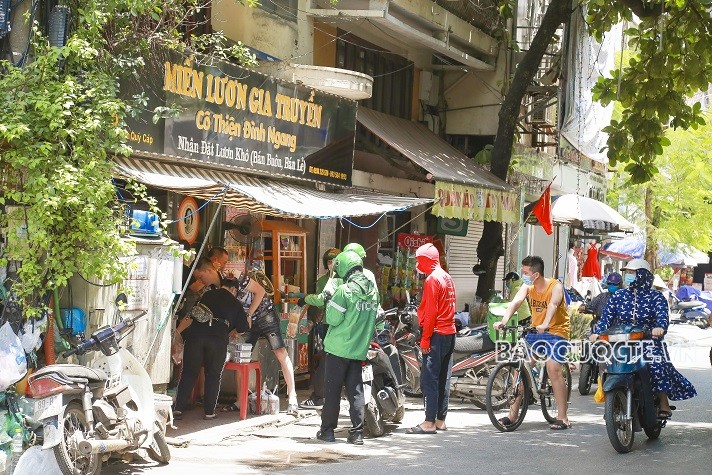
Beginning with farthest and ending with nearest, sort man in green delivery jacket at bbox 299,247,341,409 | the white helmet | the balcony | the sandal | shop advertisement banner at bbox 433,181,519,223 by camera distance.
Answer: shop advertisement banner at bbox 433,181,519,223, the balcony, the sandal, the white helmet, man in green delivery jacket at bbox 299,247,341,409

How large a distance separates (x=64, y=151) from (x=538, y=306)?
5657 millimetres

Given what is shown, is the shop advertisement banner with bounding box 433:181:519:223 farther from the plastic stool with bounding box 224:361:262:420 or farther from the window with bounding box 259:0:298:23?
the plastic stool with bounding box 224:361:262:420

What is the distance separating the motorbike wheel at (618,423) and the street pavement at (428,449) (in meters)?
0.13

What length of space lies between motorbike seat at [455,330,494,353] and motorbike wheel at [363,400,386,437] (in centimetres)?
271

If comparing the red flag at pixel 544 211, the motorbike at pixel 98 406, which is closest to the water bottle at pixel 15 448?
the motorbike at pixel 98 406

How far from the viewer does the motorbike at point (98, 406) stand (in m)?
7.97

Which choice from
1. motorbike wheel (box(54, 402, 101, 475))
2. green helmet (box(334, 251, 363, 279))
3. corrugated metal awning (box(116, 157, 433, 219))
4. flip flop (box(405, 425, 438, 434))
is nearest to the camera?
motorbike wheel (box(54, 402, 101, 475))

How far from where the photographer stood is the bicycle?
12.0 metres

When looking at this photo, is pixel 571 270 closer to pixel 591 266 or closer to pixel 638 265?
pixel 591 266

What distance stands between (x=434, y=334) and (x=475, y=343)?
8.24ft


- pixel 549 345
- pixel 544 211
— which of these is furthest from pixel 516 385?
pixel 544 211

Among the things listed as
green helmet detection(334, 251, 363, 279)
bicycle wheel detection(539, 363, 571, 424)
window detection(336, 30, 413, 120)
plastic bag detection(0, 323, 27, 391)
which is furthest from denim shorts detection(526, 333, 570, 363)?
window detection(336, 30, 413, 120)

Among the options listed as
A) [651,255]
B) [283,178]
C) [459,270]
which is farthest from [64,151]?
[651,255]

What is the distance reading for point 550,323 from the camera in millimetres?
12203
